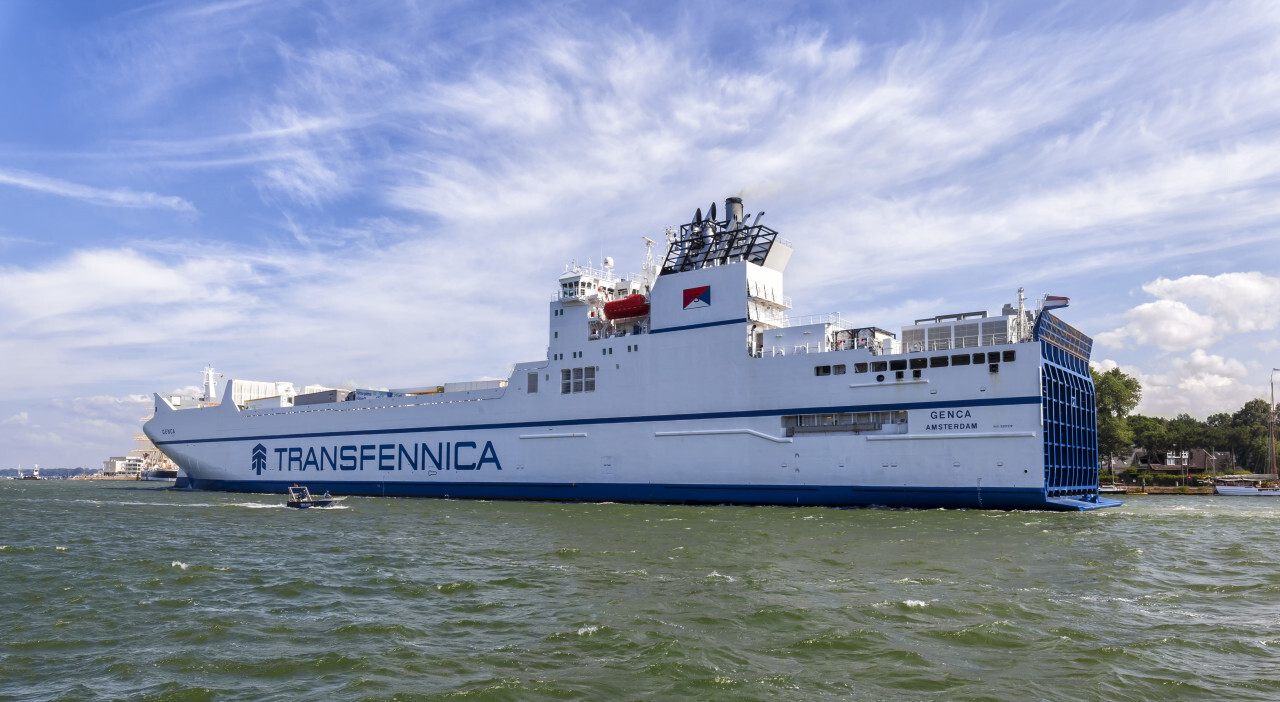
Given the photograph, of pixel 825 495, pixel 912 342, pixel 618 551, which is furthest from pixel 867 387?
pixel 618 551

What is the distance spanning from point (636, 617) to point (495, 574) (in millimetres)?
4596

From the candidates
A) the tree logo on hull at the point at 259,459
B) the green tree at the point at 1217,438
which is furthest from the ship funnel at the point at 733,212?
the green tree at the point at 1217,438

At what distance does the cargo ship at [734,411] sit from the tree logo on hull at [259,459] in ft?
14.5

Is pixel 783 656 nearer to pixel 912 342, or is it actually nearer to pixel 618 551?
pixel 618 551

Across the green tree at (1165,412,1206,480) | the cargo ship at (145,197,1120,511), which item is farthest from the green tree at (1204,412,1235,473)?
the cargo ship at (145,197,1120,511)

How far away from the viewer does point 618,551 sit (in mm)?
17500

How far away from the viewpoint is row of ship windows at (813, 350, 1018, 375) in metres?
25.8

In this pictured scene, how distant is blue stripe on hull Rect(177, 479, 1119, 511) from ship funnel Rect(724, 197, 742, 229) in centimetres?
1120

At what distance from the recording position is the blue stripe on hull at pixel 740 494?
25562 millimetres

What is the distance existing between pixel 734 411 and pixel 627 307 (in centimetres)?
741

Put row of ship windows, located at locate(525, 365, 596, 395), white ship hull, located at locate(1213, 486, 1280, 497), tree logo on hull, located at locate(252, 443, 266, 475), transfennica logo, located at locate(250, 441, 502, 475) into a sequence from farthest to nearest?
white ship hull, located at locate(1213, 486, 1280, 497), tree logo on hull, located at locate(252, 443, 266, 475), transfennica logo, located at locate(250, 441, 502, 475), row of ship windows, located at locate(525, 365, 596, 395)

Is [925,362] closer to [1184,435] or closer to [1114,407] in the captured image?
[1114,407]

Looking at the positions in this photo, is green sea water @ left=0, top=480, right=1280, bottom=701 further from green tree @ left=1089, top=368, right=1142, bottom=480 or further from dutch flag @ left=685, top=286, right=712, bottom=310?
green tree @ left=1089, top=368, right=1142, bottom=480

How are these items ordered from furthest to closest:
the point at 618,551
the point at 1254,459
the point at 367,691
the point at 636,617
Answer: the point at 1254,459 < the point at 618,551 < the point at 636,617 < the point at 367,691
